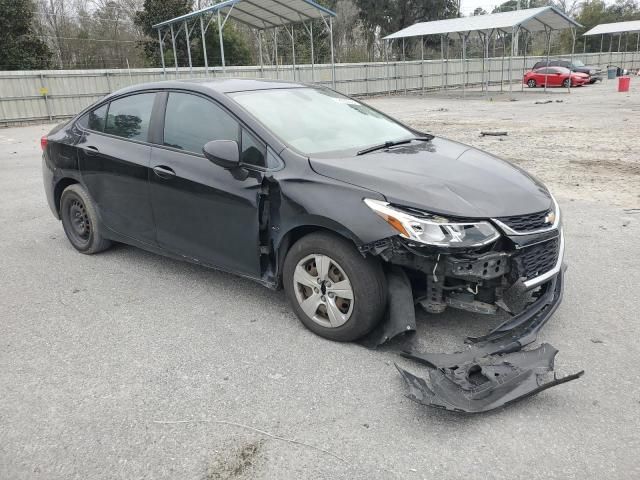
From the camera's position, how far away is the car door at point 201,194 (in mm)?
3811

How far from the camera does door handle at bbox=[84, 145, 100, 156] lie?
16.0 ft

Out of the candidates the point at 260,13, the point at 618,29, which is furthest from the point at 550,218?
the point at 618,29

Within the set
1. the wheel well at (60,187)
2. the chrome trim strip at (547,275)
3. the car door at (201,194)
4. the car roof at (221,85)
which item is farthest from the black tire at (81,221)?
the chrome trim strip at (547,275)

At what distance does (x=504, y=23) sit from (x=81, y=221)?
1051 inches

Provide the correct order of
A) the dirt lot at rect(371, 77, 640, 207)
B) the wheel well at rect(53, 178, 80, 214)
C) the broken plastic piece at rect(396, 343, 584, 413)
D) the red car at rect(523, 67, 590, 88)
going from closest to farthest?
the broken plastic piece at rect(396, 343, 584, 413) < the wheel well at rect(53, 178, 80, 214) < the dirt lot at rect(371, 77, 640, 207) < the red car at rect(523, 67, 590, 88)

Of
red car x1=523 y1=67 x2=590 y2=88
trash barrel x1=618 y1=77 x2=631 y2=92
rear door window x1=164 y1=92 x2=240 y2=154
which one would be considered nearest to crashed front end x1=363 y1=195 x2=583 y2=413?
rear door window x1=164 y1=92 x2=240 y2=154

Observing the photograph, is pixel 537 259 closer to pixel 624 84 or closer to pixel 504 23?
pixel 504 23

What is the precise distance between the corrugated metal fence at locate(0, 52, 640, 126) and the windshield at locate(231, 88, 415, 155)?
15006 mm

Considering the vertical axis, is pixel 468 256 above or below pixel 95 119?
below

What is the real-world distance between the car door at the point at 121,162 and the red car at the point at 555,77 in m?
32.0

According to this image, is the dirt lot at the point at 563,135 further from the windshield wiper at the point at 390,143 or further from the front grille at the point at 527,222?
the front grille at the point at 527,222

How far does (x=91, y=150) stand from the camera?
4938 millimetres

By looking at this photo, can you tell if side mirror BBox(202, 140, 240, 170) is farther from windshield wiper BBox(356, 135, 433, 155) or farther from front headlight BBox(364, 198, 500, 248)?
front headlight BBox(364, 198, 500, 248)

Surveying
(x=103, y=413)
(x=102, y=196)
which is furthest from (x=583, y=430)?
(x=102, y=196)
